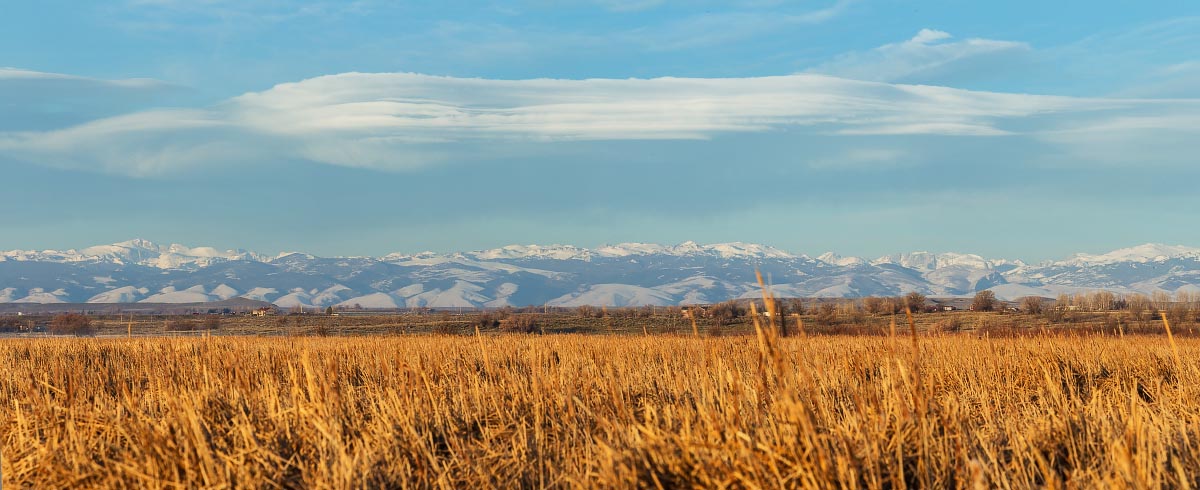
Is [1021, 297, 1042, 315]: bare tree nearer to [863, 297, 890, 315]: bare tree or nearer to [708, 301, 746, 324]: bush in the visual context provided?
[863, 297, 890, 315]: bare tree

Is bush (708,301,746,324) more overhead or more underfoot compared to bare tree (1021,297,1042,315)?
more overhead

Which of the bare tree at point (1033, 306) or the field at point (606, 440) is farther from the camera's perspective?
the bare tree at point (1033, 306)

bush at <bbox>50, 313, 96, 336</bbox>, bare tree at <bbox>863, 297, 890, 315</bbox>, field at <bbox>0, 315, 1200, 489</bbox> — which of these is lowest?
field at <bbox>0, 315, 1200, 489</bbox>

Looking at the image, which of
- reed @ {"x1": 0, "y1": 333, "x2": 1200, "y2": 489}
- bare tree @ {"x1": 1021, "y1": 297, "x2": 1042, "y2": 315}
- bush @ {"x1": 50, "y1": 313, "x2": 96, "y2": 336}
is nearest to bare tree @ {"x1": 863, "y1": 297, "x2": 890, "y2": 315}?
bare tree @ {"x1": 1021, "y1": 297, "x2": 1042, "y2": 315}

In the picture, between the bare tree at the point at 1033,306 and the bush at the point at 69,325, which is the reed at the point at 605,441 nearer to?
the bare tree at the point at 1033,306

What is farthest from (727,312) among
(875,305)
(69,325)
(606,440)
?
(606,440)

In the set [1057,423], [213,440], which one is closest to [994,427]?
[1057,423]

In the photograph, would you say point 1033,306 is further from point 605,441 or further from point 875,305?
point 605,441

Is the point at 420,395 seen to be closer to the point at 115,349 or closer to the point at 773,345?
the point at 773,345

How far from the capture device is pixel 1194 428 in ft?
24.2

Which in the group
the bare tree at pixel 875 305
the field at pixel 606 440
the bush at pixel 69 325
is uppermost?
the bush at pixel 69 325

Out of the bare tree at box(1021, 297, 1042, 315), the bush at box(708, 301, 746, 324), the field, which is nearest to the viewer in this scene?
the field

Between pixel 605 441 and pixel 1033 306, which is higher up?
pixel 1033 306

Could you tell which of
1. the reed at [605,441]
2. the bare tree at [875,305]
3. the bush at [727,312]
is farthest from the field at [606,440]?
the bare tree at [875,305]
